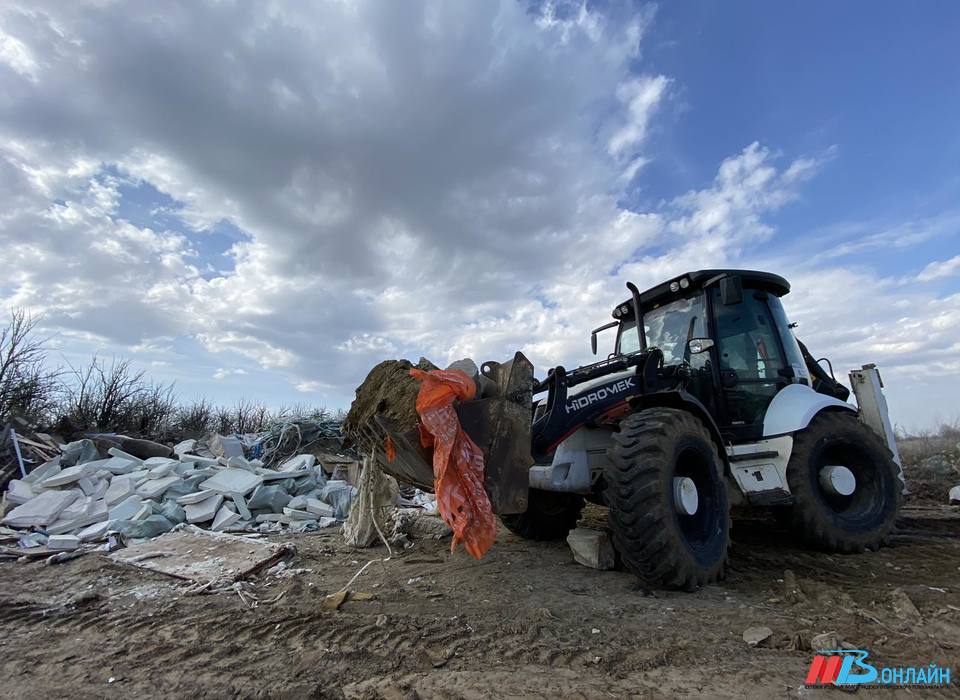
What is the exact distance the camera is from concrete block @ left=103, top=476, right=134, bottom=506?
7.21 meters

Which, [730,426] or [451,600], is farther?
[730,426]

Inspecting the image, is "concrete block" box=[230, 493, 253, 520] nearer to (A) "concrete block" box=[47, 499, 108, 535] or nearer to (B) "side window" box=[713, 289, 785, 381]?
(A) "concrete block" box=[47, 499, 108, 535]

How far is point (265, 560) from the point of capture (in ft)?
16.4

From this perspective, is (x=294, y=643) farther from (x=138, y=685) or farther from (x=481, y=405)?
(x=481, y=405)

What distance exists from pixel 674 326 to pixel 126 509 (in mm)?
7160

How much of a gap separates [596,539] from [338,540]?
10.4 feet

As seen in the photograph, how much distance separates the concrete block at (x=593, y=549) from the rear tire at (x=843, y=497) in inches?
72.4

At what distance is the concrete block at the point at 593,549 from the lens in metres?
4.43

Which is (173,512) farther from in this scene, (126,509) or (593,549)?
(593,549)

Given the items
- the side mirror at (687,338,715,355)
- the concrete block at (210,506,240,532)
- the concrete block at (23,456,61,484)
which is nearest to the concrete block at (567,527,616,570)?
the side mirror at (687,338,715,355)

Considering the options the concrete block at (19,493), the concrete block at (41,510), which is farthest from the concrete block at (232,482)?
the concrete block at (19,493)

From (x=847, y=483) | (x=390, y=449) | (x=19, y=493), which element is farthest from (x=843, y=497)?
(x=19, y=493)

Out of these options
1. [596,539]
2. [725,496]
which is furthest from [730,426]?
[596,539]

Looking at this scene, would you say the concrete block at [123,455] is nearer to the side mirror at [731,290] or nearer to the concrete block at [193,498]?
the concrete block at [193,498]
